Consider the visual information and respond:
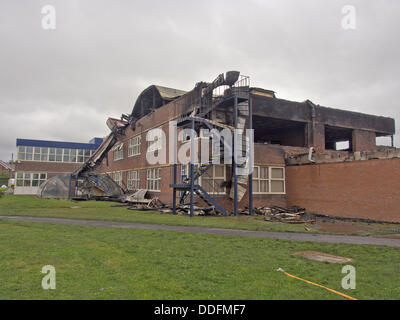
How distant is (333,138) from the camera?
109 feet

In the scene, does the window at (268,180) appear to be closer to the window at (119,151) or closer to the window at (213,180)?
the window at (213,180)

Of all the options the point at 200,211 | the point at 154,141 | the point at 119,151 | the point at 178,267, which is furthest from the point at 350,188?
the point at 119,151

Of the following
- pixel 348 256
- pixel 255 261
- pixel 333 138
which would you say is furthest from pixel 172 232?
pixel 333 138

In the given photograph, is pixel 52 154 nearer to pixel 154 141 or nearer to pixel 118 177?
pixel 118 177

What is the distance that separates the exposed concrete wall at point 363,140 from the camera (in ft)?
91.6

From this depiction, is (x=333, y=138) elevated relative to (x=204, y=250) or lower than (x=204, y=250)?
elevated

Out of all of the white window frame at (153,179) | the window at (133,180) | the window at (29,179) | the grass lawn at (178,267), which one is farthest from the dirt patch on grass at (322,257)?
the window at (29,179)

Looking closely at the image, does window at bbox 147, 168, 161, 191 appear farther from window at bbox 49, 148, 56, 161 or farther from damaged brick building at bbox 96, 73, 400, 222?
window at bbox 49, 148, 56, 161

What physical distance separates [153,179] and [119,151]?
13258 mm

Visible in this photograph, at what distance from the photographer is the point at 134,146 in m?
33.8

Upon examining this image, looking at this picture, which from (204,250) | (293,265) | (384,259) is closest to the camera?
(293,265)

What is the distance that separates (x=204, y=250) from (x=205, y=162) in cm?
1198
